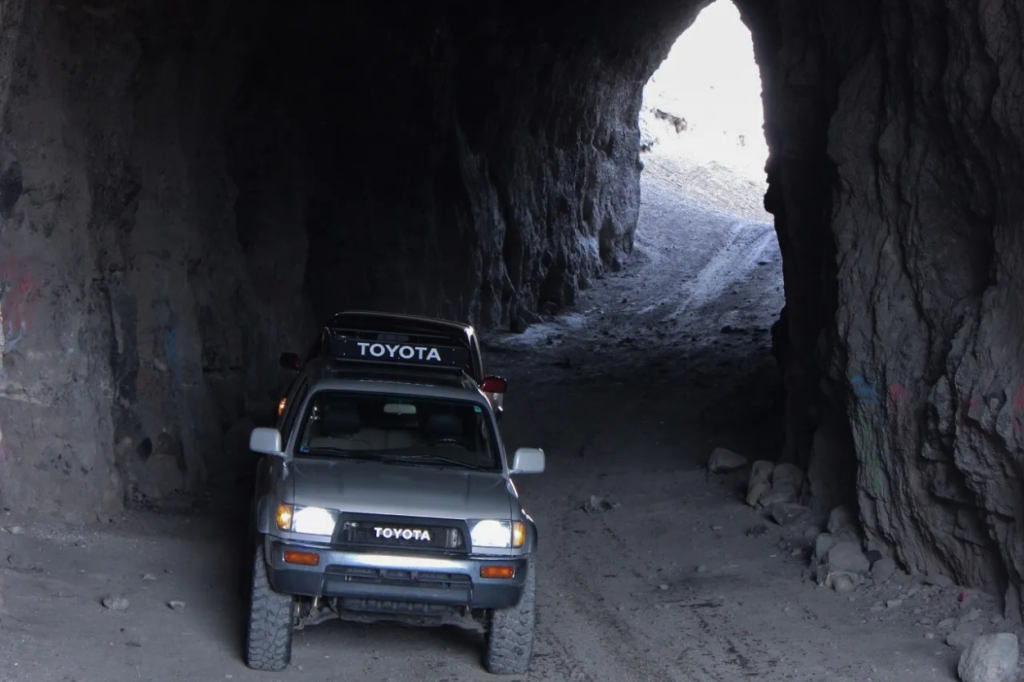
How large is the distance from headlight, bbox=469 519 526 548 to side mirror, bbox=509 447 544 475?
0.67 m

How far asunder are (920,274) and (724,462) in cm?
486

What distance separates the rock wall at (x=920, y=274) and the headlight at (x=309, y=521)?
4696 millimetres

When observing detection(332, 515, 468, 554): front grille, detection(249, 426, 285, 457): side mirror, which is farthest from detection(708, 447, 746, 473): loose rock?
detection(249, 426, 285, 457): side mirror

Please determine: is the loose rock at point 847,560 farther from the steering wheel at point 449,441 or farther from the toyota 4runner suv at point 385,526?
the steering wheel at point 449,441

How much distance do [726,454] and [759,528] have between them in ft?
7.92

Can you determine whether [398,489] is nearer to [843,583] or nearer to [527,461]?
[527,461]

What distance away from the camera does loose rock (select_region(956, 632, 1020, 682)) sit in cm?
759

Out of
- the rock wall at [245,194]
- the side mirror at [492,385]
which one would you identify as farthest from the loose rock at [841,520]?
the rock wall at [245,194]

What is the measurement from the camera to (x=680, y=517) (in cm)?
1300

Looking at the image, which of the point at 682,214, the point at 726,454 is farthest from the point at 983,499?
the point at 682,214

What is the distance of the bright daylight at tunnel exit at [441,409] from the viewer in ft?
25.5

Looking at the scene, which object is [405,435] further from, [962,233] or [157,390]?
[157,390]

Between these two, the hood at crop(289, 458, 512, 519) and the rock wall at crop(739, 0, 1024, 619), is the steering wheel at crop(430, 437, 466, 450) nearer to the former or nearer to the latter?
the hood at crop(289, 458, 512, 519)

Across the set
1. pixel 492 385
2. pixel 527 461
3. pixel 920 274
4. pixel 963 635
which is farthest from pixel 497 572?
pixel 492 385
